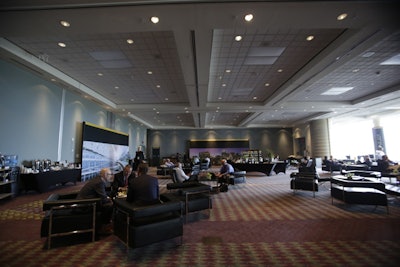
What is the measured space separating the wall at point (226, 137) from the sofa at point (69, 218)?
64.2 feet

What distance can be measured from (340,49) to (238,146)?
1754 centimetres

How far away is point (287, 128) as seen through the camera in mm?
23156

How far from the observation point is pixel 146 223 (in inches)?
110

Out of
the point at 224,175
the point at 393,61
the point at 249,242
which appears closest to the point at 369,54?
the point at 393,61

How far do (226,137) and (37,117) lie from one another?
59.3 ft

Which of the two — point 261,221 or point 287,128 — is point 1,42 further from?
point 287,128

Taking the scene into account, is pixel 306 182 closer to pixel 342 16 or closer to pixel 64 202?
pixel 342 16

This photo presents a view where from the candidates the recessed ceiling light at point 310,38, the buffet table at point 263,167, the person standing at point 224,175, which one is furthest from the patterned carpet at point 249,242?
the buffet table at point 263,167

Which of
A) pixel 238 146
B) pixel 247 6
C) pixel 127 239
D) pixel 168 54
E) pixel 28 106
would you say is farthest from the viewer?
pixel 238 146

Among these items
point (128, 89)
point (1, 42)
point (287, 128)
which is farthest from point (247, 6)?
point (287, 128)

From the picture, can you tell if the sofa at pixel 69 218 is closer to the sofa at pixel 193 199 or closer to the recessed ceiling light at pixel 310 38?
the sofa at pixel 193 199

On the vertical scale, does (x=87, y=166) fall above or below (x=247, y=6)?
below

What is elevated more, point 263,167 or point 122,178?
point 122,178

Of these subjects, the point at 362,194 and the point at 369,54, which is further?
the point at 369,54
